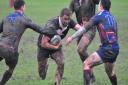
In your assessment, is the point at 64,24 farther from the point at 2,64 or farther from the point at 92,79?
the point at 2,64

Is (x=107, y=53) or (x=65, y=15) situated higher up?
(x=65, y=15)

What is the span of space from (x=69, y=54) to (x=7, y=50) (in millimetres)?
7333

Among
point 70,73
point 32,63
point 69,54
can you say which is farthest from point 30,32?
point 70,73

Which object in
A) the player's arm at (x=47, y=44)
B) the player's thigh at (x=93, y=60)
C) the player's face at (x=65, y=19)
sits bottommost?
the player's arm at (x=47, y=44)

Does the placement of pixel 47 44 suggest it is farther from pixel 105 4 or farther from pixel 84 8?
pixel 84 8

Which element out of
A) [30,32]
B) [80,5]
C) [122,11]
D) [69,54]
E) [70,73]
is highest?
[80,5]

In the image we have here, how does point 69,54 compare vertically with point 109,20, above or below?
below

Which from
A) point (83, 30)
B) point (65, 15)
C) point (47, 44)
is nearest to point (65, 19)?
point (65, 15)

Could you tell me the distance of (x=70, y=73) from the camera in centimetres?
1652

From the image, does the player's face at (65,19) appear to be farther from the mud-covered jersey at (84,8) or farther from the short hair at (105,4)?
the mud-covered jersey at (84,8)

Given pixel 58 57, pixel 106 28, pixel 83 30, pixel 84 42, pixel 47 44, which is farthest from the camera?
pixel 84 42

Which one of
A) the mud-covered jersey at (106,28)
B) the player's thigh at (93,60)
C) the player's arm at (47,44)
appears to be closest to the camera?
the player's thigh at (93,60)

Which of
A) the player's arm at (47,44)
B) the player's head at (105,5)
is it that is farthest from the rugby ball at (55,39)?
the player's head at (105,5)

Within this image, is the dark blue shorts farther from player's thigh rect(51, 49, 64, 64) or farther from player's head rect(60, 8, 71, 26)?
player's thigh rect(51, 49, 64, 64)
